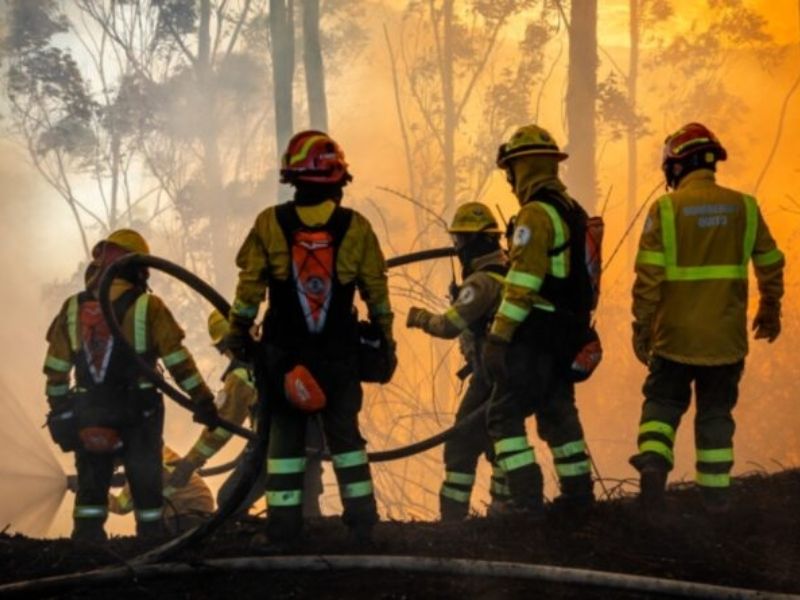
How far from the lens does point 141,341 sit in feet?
20.5

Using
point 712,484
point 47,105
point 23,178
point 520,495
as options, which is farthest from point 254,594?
point 23,178

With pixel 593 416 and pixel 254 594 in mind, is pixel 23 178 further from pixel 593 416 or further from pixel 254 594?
pixel 254 594

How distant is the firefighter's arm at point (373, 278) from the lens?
5.07m

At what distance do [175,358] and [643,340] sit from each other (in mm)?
2653

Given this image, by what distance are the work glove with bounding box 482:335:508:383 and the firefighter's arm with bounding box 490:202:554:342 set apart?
1.3 inches

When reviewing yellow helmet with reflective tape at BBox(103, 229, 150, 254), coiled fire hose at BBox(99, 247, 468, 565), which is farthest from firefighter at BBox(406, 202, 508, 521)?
yellow helmet with reflective tape at BBox(103, 229, 150, 254)

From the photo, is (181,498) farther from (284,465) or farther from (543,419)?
(543,419)

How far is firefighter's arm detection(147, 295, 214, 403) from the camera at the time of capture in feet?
20.0

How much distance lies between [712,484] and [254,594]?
8.09 ft

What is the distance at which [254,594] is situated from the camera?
14.0 feet

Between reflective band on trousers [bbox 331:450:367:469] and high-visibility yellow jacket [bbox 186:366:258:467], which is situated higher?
high-visibility yellow jacket [bbox 186:366:258:467]

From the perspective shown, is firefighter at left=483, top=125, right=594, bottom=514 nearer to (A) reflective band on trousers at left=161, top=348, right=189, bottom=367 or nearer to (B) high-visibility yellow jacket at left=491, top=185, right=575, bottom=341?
(B) high-visibility yellow jacket at left=491, top=185, right=575, bottom=341

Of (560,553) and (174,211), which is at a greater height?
(174,211)

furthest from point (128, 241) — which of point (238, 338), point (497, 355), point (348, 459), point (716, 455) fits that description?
point (716, 455)
